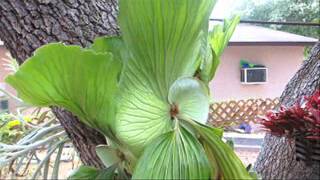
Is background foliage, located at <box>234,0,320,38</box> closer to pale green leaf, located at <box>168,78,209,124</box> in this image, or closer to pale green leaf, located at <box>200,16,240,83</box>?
pale green leaf, located at <box>200,16,240,83</box>

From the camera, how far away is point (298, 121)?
1.21 ft

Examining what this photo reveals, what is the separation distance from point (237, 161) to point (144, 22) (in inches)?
6.0

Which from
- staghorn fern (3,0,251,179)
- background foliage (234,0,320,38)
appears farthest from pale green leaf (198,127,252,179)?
background foliage (234,0,320,38)

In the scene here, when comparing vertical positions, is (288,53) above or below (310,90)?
above

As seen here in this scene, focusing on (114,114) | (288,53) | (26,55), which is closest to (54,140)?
(26,55)

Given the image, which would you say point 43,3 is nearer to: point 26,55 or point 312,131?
point 26,55

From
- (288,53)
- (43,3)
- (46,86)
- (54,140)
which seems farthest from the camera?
(288,53)

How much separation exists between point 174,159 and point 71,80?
0.38ft

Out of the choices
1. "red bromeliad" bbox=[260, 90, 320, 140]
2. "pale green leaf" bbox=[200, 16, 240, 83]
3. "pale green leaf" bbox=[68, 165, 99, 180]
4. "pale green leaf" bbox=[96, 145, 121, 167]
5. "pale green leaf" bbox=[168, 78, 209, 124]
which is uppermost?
"pale green leaf" bbox=[200, 16, 240, 83]

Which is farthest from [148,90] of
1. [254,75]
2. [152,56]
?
[254,75]

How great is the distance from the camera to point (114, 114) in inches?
14.5

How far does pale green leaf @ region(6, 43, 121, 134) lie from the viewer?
1.05 feet

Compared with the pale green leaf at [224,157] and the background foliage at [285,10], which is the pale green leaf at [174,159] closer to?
the pale green leaf at [224,157]

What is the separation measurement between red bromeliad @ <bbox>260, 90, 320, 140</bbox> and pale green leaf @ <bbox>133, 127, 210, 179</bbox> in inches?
3.2
